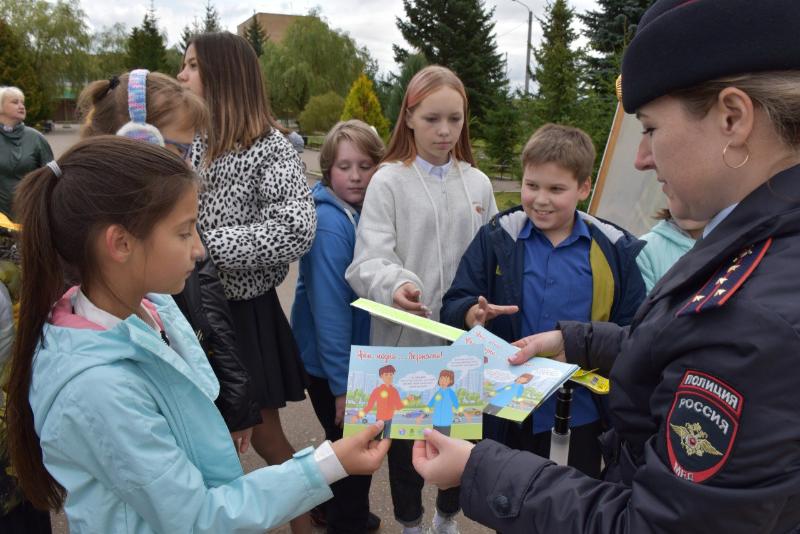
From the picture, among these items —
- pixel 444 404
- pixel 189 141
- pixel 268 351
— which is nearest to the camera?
pixel 444 404

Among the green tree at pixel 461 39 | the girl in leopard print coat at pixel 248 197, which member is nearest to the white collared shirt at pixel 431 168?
the girl in leopard print coat at pixel 248 197

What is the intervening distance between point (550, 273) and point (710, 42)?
4.29 ft

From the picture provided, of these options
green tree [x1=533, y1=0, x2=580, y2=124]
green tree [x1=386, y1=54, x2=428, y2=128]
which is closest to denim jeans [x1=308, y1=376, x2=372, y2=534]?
green tree [x1=533, y1=0, x2=580, y2=124]

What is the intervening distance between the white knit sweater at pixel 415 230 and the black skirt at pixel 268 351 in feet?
1.25

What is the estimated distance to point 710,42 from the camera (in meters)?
0.92

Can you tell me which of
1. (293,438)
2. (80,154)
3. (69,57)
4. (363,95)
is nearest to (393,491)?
(293,438)

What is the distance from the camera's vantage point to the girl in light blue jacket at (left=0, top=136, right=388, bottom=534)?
121cm

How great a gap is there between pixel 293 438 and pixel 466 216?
6.63 feet

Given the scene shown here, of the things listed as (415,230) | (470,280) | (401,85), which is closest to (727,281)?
(470,280)

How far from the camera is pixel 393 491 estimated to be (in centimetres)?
263

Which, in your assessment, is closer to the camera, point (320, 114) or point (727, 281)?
point (727, 281)

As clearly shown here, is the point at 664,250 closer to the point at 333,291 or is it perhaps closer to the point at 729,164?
the point at 333,291

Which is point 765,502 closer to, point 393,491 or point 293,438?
point 393,491

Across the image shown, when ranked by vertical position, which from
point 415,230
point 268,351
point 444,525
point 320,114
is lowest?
point 444,525
